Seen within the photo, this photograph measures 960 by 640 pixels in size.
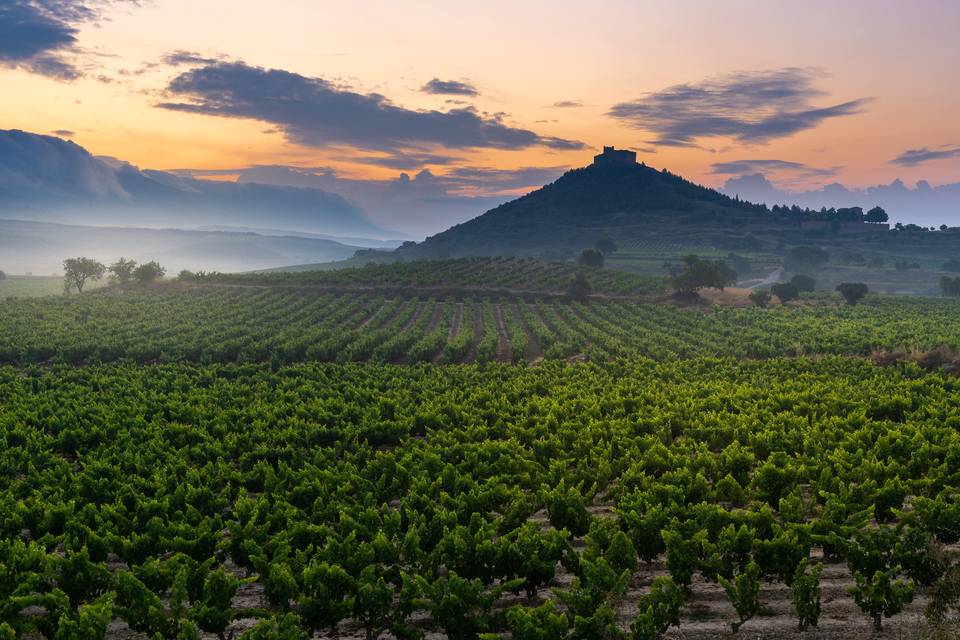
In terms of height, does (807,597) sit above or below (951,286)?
below

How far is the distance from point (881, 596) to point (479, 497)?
9.25 metres

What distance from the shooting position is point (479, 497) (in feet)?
56.6

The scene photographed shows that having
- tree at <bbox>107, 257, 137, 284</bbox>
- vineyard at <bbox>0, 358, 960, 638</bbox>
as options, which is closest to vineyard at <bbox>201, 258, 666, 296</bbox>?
tree at <bbox>107, 257, 137, 284</bbox>

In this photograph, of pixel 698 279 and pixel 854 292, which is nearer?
pixel 698 279

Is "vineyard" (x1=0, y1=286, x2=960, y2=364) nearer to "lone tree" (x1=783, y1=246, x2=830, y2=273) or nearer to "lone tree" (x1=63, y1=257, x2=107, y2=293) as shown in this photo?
"lone tree" (x1=63, y1=257, x2=107, y2=293)

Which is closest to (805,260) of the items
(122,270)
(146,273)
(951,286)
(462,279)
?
(951,286)

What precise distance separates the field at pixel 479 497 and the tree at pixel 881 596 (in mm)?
51

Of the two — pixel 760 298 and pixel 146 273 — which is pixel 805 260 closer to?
pixel 760 298

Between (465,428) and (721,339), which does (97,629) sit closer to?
(465,428)

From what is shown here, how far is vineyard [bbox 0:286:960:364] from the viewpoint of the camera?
52.4 m

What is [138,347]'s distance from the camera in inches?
2092

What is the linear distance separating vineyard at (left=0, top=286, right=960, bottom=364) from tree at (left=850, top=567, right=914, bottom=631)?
33849 mm

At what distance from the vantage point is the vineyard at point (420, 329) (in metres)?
52.4

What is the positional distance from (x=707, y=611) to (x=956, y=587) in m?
5.05
